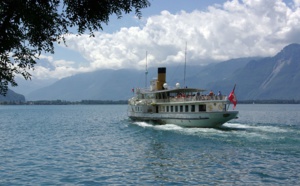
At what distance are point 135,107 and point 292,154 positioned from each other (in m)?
38.9

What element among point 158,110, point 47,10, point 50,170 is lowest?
point 50,170

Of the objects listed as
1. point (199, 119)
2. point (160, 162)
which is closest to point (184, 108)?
Answer: point (199, 119)

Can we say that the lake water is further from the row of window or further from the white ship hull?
the row of window

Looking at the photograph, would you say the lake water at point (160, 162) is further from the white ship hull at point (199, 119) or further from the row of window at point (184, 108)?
the row of window at point (184, 108)

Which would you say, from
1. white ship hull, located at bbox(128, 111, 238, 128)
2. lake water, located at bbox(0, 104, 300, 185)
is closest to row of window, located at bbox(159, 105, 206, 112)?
white ship hull, located at bbox(128, 111, 238, 128)

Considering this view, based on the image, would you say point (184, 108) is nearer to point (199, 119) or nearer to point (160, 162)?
point (199, 119)

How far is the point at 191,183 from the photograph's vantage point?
64.8 ft

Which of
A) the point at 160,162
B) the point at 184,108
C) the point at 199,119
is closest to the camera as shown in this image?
the point at 160,162

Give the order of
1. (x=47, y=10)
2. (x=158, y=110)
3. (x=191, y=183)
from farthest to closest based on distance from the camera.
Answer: (x=158, y=110)
(x=191, y=183)
(x=47, y=10)

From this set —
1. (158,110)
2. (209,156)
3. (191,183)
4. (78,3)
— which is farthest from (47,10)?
(158,110)

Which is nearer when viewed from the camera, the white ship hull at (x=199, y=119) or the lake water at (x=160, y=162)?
the lake water at (x=160, y=162)

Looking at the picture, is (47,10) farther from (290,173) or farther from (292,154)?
(292,154)

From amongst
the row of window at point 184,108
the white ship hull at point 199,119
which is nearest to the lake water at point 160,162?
the white ship hull at point 199,119

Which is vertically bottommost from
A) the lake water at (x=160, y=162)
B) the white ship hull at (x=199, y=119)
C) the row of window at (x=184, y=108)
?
the lake water at (x=160, y=162)
